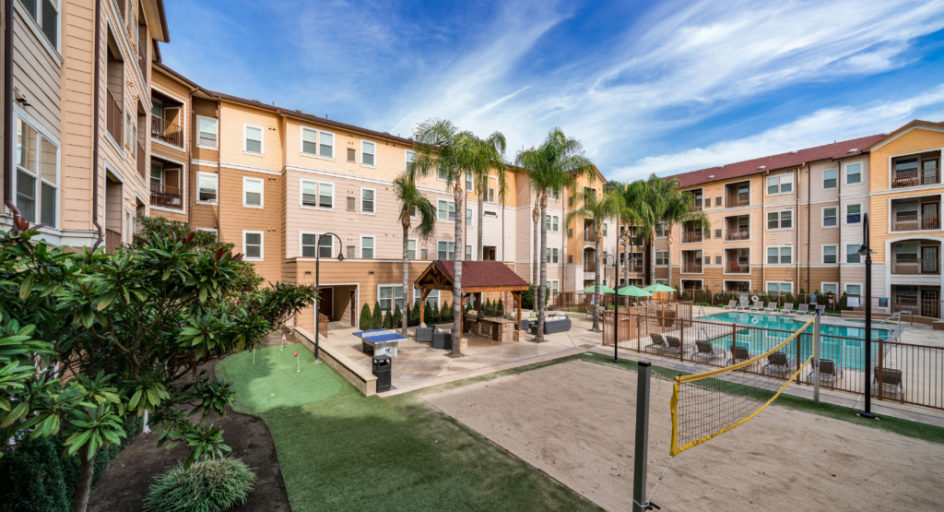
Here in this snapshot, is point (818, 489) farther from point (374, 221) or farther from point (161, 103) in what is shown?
point (161, 103)

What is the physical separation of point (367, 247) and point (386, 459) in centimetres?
1918

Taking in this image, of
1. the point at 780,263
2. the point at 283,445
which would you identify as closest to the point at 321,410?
the point at 283,445

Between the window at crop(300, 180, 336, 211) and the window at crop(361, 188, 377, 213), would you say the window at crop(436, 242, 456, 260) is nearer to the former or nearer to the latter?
the window at crop(361, 188, 377, 213)

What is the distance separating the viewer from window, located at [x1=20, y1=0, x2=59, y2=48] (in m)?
6.76

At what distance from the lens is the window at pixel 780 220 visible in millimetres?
36281

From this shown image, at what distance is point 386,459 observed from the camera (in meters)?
7.70

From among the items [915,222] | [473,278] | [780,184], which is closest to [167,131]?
[473,278]

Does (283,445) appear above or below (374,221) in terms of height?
below

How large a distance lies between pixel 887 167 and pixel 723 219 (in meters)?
12.9

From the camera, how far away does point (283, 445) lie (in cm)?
830

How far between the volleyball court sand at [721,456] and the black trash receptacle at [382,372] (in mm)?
1535

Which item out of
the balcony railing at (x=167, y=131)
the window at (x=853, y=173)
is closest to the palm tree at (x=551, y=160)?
the balcony railing at (x=167, y=131)

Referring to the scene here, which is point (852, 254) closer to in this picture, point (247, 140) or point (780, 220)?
point (780, 220)

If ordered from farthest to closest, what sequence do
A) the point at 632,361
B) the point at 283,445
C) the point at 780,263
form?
the point at 780,263 → the point at 632,361 → the point at 283,445
